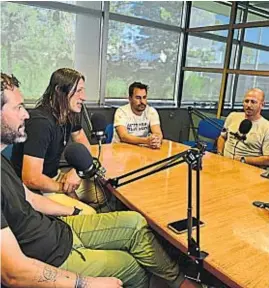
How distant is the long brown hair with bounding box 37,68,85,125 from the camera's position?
1.96 m

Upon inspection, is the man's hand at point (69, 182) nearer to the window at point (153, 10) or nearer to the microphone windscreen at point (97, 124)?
the microphone windscreen at point (97, 124)

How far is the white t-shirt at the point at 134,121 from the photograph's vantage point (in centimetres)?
299

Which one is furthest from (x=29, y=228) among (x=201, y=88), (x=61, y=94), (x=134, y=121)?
(x=201, y=88)

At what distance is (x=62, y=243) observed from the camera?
1341 mm

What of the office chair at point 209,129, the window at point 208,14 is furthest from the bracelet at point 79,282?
the window at point 208,14

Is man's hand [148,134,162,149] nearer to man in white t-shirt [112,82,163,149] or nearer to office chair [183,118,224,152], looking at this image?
man in white t-shirt [112,82,163,149]

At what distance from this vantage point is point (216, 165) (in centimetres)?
233

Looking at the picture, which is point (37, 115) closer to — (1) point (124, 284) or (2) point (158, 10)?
(1) point (124, 284)

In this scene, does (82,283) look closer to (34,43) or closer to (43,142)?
(43,142)

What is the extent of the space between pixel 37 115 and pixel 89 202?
74 centimetres

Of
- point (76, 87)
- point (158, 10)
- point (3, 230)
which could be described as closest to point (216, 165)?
point (76, 87)

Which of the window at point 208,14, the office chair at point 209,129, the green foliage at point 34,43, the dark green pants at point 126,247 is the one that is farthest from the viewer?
the window at point 208,14

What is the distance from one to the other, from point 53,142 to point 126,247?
74 cm

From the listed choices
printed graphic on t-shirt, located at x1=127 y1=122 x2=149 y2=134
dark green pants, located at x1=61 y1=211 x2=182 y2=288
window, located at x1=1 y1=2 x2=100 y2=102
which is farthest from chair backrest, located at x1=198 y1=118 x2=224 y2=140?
dark green pants, located at x1=61 y1=211 x2=182 y2=288
